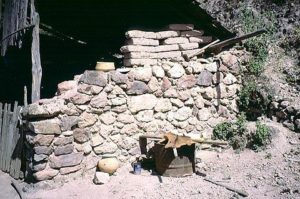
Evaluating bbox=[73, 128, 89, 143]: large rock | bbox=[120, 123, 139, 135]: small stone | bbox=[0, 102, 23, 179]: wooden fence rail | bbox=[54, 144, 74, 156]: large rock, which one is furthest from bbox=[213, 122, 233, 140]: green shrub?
bbox=[0, 102, 23, 179]: wooden fence rail

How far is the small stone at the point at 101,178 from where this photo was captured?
18.3 feet

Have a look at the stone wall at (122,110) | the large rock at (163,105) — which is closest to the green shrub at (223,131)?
the stone wall at (122,110)

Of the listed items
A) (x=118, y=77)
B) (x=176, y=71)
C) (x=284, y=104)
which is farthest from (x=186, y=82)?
(x=284, y=104)

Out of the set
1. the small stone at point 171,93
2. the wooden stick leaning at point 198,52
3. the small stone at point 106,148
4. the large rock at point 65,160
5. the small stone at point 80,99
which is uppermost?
the wooden stick leaning at point 198,52

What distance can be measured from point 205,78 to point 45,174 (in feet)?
12.6

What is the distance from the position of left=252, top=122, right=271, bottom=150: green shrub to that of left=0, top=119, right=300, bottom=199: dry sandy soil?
0.43 ft

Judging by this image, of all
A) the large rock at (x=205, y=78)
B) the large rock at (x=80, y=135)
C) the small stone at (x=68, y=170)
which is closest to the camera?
the small stone at (x=68, y=170)

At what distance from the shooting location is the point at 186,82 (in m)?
6.94

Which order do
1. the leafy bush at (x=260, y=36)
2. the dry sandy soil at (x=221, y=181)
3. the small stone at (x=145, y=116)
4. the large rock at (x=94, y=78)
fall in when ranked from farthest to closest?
the leafy bush at (x=260, y=36), the small stone at (x=145, y=116), the large rock at (x=94, y=78), the dry sandy soil at (x=221, y=181)

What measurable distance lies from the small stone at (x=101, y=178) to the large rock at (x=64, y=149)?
0.62 meters

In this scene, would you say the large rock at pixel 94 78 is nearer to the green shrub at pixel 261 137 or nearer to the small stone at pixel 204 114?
the small stone at pixel 204 114

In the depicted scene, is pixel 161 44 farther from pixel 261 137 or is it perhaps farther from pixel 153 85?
pixel 261 137

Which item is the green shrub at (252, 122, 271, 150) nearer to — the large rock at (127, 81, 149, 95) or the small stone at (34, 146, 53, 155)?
the large rock at (127, 81, 149, 95)

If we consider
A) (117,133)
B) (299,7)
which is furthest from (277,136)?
(299,7)
